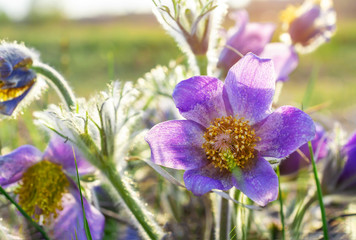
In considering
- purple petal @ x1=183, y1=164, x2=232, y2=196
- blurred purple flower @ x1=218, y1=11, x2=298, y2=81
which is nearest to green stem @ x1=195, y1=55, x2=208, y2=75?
blurred purple flower @ x1=218, y1=11, x2=298, y2=81

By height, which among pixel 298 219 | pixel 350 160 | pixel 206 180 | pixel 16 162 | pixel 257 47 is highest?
pixel 257 47

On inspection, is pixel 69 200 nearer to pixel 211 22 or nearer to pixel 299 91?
pixel 211 22

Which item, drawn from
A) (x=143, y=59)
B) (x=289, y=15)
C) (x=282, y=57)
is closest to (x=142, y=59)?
(x=143, y=59)

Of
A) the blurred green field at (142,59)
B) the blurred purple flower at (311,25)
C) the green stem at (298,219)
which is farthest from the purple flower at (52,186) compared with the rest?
the blurred green field at (142,59)

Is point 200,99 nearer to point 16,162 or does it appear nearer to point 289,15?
point 16,162

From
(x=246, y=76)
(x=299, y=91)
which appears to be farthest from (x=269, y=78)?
(x=299, y=91)

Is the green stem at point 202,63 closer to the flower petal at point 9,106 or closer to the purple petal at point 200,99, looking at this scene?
the purple petal at point 200,99

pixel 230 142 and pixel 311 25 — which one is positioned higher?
pixel 311 25
